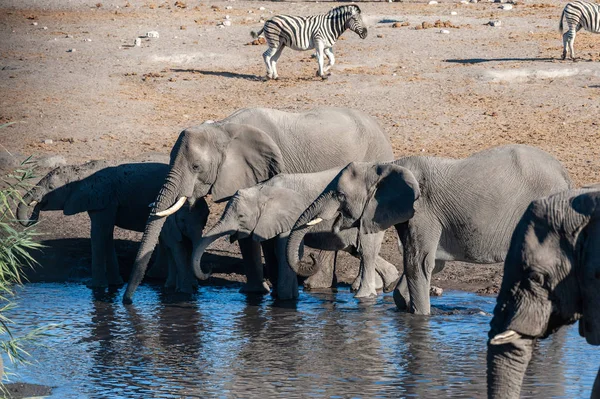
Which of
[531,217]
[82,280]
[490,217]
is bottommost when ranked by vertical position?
[82,280]

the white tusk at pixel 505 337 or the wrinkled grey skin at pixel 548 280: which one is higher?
the wrinkled grey skin at pixel 548 280

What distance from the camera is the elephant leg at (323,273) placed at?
460 inches

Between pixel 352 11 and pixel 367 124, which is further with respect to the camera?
pixel 352 11

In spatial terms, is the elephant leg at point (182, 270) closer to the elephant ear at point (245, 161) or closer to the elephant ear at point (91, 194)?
the elephant ear at point (245, 161)

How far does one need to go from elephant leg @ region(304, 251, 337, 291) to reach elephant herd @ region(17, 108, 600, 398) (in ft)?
0.04

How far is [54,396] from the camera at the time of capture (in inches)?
316

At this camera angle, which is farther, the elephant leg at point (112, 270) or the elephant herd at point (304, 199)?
the elephant leg at point (112, 270)

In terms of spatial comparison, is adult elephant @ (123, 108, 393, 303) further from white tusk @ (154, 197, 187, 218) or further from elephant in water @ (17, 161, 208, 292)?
elephant in water @ (17, 161, 208, 292)

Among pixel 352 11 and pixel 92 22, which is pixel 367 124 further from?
pixel 92 22

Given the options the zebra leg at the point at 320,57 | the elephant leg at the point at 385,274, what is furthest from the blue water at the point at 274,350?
Result: the zebra leg at the point at 320,57

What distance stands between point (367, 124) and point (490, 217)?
121 inches

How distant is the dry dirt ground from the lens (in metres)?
15.1

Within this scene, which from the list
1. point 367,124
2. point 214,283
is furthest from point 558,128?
point 214,283

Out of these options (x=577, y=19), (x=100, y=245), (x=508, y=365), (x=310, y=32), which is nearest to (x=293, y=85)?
(x=310, y=32)
